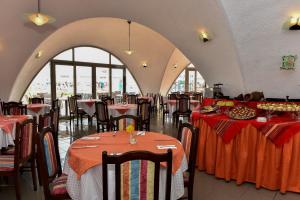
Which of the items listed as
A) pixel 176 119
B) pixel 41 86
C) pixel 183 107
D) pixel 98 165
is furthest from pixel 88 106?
pixel 98 165

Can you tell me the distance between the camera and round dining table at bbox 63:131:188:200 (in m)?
2.00

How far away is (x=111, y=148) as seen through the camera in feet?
7.74

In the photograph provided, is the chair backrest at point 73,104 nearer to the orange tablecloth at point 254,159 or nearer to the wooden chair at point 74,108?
the wooden chair at point 74,108

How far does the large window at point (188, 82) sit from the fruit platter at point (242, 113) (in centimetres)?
1077

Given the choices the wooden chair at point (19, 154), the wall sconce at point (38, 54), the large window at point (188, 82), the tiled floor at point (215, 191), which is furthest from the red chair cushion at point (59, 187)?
the large window at point (188, 82)

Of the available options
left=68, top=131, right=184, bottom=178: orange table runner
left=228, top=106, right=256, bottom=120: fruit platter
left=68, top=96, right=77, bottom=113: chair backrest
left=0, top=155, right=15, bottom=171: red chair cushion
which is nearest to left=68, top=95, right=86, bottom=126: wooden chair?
left=68, top=96, right=77, bottom=113: chair backrest

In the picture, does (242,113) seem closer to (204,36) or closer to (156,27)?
(204,36)

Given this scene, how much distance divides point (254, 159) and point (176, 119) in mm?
4504

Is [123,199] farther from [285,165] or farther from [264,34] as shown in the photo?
[264,34]

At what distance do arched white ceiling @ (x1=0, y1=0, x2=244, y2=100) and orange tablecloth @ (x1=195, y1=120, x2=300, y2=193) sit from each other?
7.06 ft

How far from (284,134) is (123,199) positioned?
2.47 meters

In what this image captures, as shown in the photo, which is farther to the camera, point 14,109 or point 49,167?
point 14,109

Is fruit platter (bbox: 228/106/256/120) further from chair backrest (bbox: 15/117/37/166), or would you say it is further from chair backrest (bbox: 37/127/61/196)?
chair backrest (bbox: 15/117/37/166)

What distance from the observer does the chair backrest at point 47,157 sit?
2.16 meters
